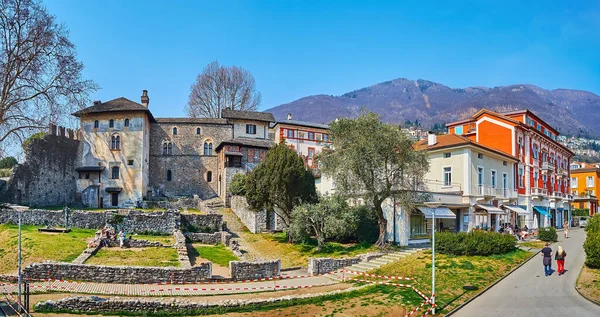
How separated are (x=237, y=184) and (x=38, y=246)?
81.8ft

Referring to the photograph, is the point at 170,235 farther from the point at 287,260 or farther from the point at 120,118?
the point at 120,118

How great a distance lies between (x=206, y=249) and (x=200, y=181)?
32058 mm

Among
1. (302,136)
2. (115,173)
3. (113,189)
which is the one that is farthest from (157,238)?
(302,136)

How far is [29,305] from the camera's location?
16.0 m

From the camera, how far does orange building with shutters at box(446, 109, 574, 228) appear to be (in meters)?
42.2

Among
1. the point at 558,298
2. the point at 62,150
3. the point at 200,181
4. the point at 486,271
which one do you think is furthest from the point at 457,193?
the point at 62,150

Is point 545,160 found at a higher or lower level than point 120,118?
lower

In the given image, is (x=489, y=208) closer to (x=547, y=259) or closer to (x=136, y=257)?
(x=547, y=259)

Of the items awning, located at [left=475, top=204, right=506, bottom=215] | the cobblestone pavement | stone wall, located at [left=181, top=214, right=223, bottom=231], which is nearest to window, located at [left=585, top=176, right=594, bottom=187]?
awning, located at [left=475, top=204, right=506, bottom=215]

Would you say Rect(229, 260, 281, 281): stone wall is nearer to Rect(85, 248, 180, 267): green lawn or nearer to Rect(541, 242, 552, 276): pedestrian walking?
Rect(85, 248, 180, 267): green lawn

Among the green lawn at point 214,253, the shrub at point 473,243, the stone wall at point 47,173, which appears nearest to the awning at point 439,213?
the shrub at point 473,243

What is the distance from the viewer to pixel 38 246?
1026 inches

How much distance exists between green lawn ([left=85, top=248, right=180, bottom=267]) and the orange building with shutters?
3195 centimetres

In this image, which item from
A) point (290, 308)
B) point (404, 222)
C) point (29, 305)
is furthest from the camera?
point (404, 222)
